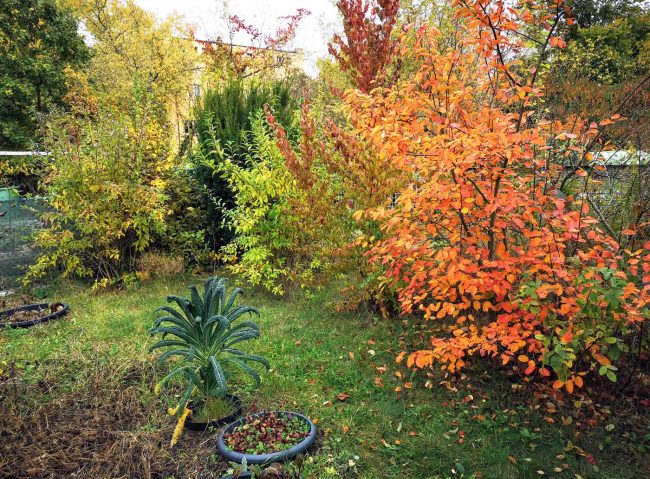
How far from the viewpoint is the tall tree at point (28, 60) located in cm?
1457

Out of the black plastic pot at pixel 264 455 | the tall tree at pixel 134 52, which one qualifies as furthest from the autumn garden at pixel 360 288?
the tall tree at pixel 134 52

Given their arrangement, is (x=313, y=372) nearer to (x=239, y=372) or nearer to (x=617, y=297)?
(x=239, y=372)

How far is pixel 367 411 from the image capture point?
126 inches

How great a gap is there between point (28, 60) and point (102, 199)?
12018mm

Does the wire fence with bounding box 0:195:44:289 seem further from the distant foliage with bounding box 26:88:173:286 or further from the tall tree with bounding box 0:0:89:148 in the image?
the tall tree with bounding box 0:0:89:148

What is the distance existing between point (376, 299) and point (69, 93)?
50.3 feet

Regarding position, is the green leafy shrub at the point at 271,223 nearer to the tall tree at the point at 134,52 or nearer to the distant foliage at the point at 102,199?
the distant foliage at the point at 102,199

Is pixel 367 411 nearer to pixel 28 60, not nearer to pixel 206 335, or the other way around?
pixel 206 335

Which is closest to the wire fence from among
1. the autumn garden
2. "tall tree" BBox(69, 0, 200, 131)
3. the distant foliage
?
the autumn garden

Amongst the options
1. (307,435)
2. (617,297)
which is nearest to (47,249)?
(307,435)

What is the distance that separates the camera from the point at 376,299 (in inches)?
185

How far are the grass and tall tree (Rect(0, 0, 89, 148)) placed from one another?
523 inches

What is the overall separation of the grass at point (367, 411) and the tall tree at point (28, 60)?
43.6ft

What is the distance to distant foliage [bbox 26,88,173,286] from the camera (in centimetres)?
591
